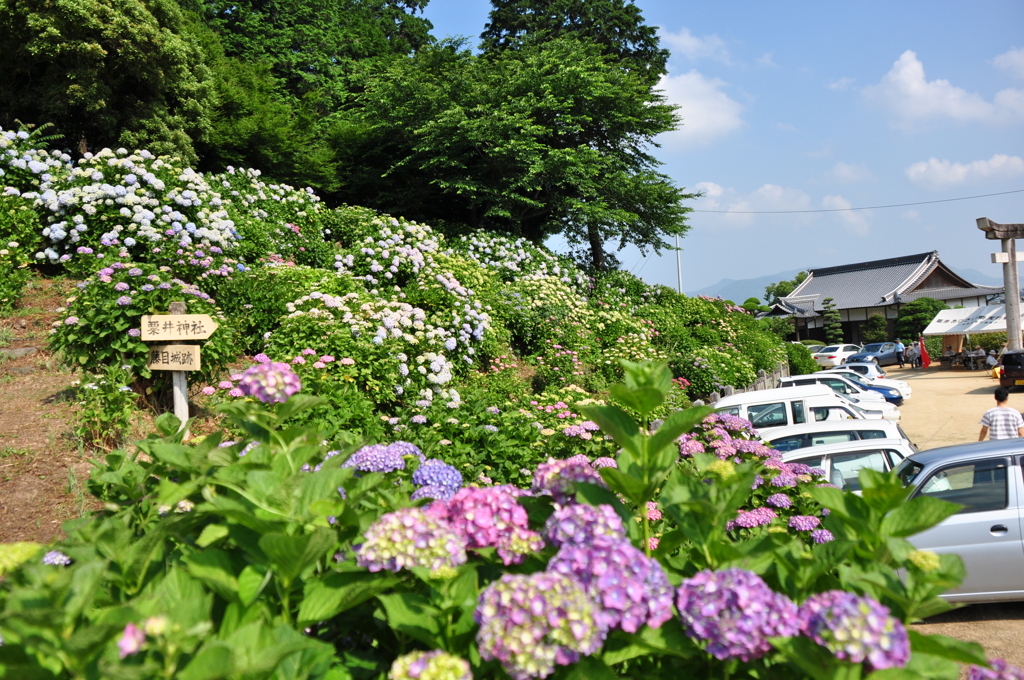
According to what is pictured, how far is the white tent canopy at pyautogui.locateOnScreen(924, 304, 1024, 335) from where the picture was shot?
29.5 m

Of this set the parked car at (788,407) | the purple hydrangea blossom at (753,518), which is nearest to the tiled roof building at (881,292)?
the parked car at (788,407)

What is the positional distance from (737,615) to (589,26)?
25.3 metres

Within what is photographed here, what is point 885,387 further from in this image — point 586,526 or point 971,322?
point 586,526

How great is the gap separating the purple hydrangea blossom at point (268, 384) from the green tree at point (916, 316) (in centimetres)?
4257

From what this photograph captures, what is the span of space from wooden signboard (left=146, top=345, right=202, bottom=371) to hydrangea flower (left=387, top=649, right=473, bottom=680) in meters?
4.68

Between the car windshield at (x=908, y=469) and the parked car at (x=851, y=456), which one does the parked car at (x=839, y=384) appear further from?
the car windshield at (x=908, y=469)

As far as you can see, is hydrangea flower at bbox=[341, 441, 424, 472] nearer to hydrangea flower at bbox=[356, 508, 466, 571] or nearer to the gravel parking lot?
hydrangea flower at bbox=[356, 508, 466, 571]

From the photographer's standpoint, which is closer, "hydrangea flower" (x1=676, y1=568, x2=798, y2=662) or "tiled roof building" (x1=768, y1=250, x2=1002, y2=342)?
"hydrangea flower" (x1=676, y1=568, x2=798, y2=662)

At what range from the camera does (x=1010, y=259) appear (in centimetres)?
2186

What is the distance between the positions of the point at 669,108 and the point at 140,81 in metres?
13.2

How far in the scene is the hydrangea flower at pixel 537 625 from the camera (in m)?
1.18

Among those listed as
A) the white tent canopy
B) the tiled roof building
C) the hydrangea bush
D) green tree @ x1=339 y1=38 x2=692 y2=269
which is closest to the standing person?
the hydrangea bush

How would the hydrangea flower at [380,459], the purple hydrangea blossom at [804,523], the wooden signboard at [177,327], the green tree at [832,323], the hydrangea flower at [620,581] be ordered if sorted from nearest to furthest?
1. the hydrangea flower at [620,581]
2. the hydrangea flower at [380,459]
3. the purple hydrangea blossom at [804,523]
4. the wooden signboard at [177,327]
5. the green tree at [832,323]

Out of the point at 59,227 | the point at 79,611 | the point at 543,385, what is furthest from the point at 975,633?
the point at 59,227
